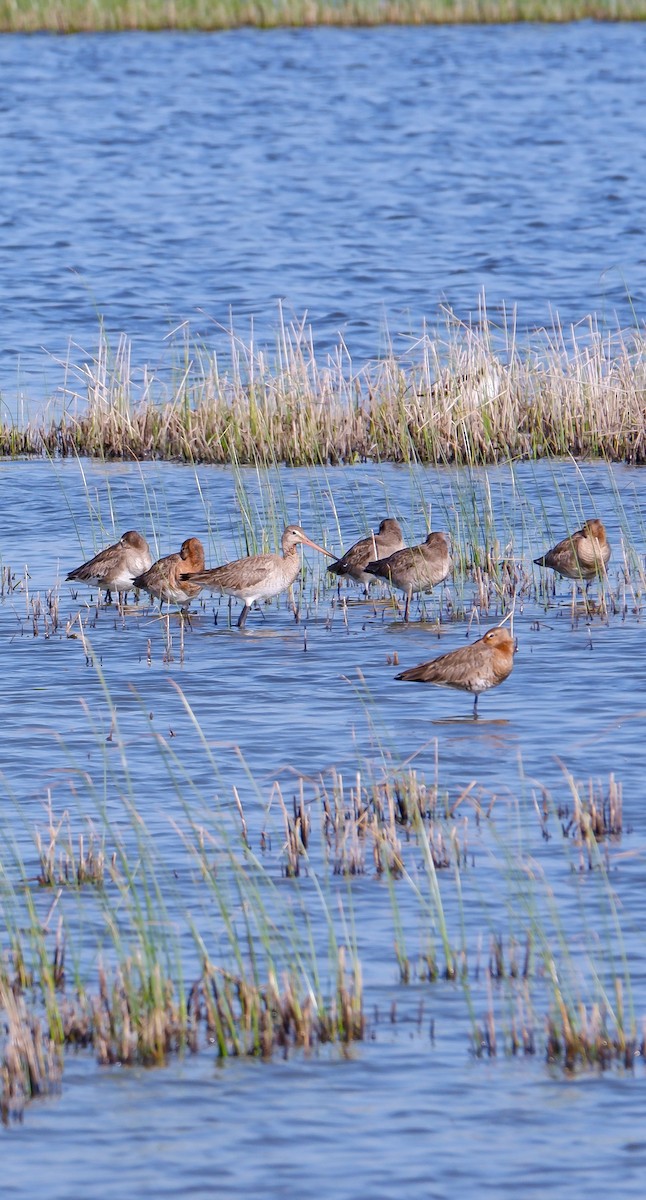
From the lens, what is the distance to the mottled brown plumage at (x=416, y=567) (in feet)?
43.9

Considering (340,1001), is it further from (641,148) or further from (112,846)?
Result: (641,148)

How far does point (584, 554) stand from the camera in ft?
45.2

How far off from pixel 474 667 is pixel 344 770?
3.85 ft

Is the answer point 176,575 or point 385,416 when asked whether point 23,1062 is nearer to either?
point 176,575

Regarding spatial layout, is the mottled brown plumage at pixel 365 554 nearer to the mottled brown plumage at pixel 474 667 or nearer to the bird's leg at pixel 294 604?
the bird's leg at pixel 294 604

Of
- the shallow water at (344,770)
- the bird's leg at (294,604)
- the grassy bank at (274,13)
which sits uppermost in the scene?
the grassy bank at (274,13)

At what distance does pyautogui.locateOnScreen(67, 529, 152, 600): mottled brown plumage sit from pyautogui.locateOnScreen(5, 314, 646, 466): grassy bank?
382 centimetres

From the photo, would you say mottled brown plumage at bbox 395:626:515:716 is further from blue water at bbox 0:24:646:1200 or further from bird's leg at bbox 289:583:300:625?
bird's leg at bbox 289:583:300:625

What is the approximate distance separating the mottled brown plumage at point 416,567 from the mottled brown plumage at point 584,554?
86 centimetres

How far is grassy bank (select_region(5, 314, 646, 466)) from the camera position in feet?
59.4

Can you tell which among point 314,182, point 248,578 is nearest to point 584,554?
point 248,578

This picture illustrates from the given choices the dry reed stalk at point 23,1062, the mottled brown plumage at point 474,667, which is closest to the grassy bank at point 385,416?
the mottled brown plumage at point 474,667

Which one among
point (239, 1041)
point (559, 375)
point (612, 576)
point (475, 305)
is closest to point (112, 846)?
Answer: point (239, 1041)

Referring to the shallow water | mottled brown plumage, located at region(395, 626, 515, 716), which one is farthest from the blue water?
mottled brown plumage, located at region(395, 626, 515, 716)
